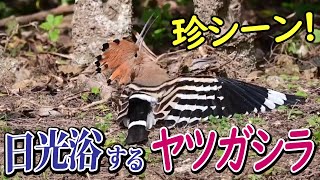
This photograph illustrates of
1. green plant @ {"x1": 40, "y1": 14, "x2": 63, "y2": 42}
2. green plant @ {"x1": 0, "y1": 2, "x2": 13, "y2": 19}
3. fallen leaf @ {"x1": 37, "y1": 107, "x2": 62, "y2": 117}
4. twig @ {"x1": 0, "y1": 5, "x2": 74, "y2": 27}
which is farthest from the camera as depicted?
green plant @ {"x1": 0, "y1": 2, "x2": 13, "y2": 19}

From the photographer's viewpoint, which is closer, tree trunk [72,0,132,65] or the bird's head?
the bird's head

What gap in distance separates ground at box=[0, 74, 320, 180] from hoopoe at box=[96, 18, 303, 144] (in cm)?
7

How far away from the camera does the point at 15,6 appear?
6.76m

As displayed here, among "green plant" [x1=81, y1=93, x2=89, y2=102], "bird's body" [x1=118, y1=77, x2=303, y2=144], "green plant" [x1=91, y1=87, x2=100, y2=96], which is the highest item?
"green plant" [x1=91, y1=87, x2=100, y2=96]

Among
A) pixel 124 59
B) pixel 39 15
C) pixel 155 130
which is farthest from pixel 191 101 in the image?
pixel 39 15

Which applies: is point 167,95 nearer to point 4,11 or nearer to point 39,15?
point 39,15

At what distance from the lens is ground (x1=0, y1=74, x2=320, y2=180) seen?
3.66 meters

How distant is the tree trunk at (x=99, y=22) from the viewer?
490cm

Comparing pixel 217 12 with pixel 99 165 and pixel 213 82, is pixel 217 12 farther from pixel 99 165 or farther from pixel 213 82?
pixel 99 165

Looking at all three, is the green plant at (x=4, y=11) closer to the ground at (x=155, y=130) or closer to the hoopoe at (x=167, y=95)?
the ground at (x=155, y=130)

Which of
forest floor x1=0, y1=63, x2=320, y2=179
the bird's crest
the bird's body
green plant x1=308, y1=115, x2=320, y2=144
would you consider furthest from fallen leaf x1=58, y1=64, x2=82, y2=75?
green plant x1=308, y1=115, x2=320, y2=144

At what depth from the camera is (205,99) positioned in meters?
4.33

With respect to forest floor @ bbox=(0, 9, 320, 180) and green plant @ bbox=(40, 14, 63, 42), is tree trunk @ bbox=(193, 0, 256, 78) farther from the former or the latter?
green plant @ bbox=(40, 14, 63, 42)

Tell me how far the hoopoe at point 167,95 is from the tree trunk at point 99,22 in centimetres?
36
